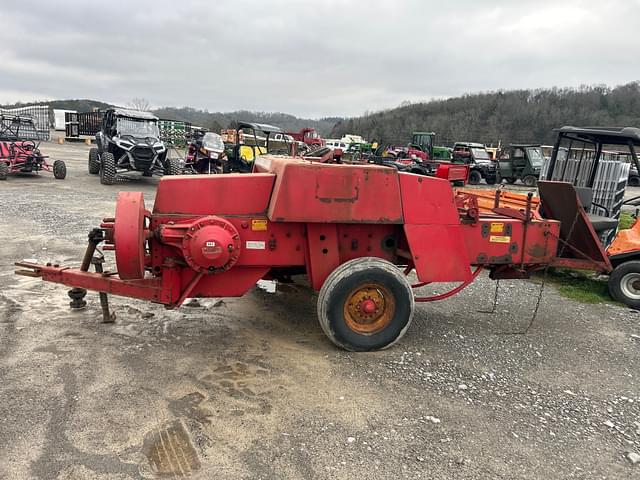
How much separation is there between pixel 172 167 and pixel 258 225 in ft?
38.6

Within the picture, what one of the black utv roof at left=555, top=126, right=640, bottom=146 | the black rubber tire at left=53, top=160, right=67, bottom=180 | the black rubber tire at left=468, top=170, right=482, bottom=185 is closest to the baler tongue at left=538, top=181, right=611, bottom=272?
the black utv roof at left=555, top=126, right=640, bottom=146

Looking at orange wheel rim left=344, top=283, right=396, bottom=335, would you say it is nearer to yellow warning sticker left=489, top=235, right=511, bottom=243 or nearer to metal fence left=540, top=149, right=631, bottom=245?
yellow warning sticker left=489, top=235, right=511, bottom=243

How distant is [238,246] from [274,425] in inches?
52.1

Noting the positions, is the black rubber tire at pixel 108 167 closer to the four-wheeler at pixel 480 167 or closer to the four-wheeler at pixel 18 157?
the four-wheeler at pixel 18 157

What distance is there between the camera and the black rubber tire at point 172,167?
14.5 meters

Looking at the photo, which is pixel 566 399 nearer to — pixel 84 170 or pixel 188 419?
pixel 188 419

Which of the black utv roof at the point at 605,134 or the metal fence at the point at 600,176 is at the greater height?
the black utv roof at the point at 605,134

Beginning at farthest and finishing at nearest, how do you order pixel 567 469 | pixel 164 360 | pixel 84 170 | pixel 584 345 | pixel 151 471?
pixel 84 170
pixel 584 345
pixel 164 360
pixel 567 469
pixel 151 471

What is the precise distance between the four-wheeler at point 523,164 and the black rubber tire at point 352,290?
67.7 ft

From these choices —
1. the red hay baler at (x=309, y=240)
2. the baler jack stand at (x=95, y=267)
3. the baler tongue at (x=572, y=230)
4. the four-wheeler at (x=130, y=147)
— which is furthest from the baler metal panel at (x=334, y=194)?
the four-wheeler at (x=130, y=147)

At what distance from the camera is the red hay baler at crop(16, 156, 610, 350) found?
363cm

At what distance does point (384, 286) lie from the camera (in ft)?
12.7

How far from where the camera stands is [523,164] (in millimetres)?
22422

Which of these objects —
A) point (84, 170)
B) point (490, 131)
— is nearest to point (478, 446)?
point (84, 170)
